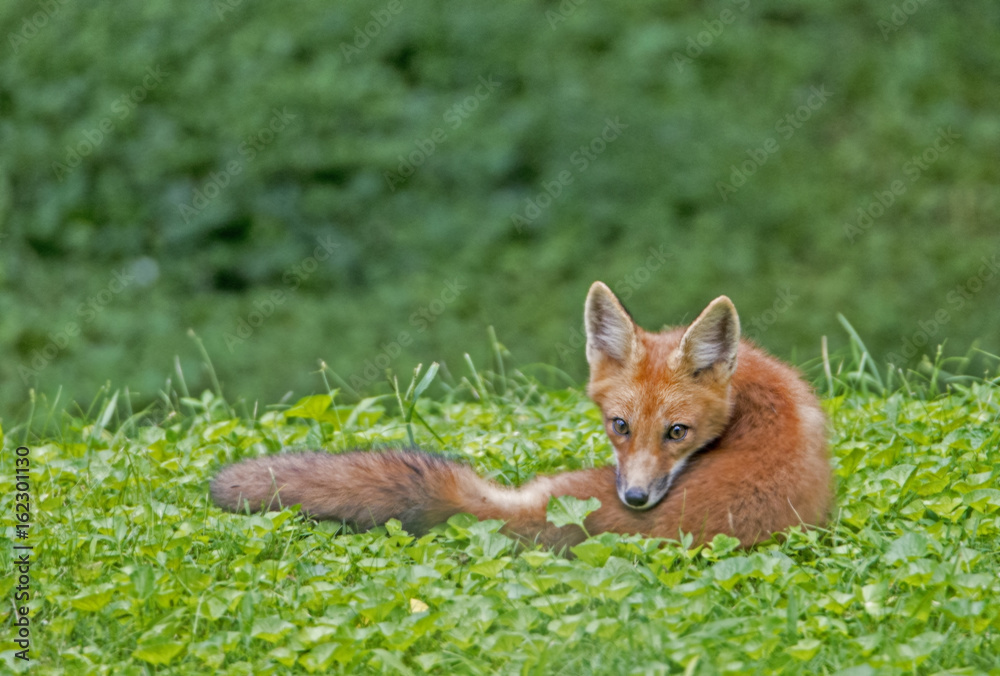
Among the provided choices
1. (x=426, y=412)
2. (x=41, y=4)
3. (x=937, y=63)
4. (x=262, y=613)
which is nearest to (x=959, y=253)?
(x=937, y=63)

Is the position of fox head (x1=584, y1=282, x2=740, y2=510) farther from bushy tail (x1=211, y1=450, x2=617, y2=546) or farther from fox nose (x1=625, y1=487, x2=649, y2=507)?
bushy tail (x1=211, y1=450, x2=617, y2=546)

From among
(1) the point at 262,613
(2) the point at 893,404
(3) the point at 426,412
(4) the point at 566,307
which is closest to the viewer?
(1) the point at 262,613

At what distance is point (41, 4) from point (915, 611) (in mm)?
9062

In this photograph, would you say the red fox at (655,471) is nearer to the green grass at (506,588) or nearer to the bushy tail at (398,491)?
the bushy tail at (398,491)

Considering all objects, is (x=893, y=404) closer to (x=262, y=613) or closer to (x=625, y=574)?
(x=625, y=574)

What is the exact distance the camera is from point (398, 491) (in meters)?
4.02

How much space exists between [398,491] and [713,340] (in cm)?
136

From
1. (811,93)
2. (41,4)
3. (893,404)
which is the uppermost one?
(41,4)

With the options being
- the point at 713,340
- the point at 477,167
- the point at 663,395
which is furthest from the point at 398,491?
the point at 477,167

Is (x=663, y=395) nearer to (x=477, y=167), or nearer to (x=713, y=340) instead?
(x=713, y=340)

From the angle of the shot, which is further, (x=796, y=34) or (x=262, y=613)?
(x=796, y=34)

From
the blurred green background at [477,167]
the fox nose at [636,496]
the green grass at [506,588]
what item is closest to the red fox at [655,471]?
the fox nose at [636,496]

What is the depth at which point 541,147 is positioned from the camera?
9.84m

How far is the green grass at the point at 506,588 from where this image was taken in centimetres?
309
